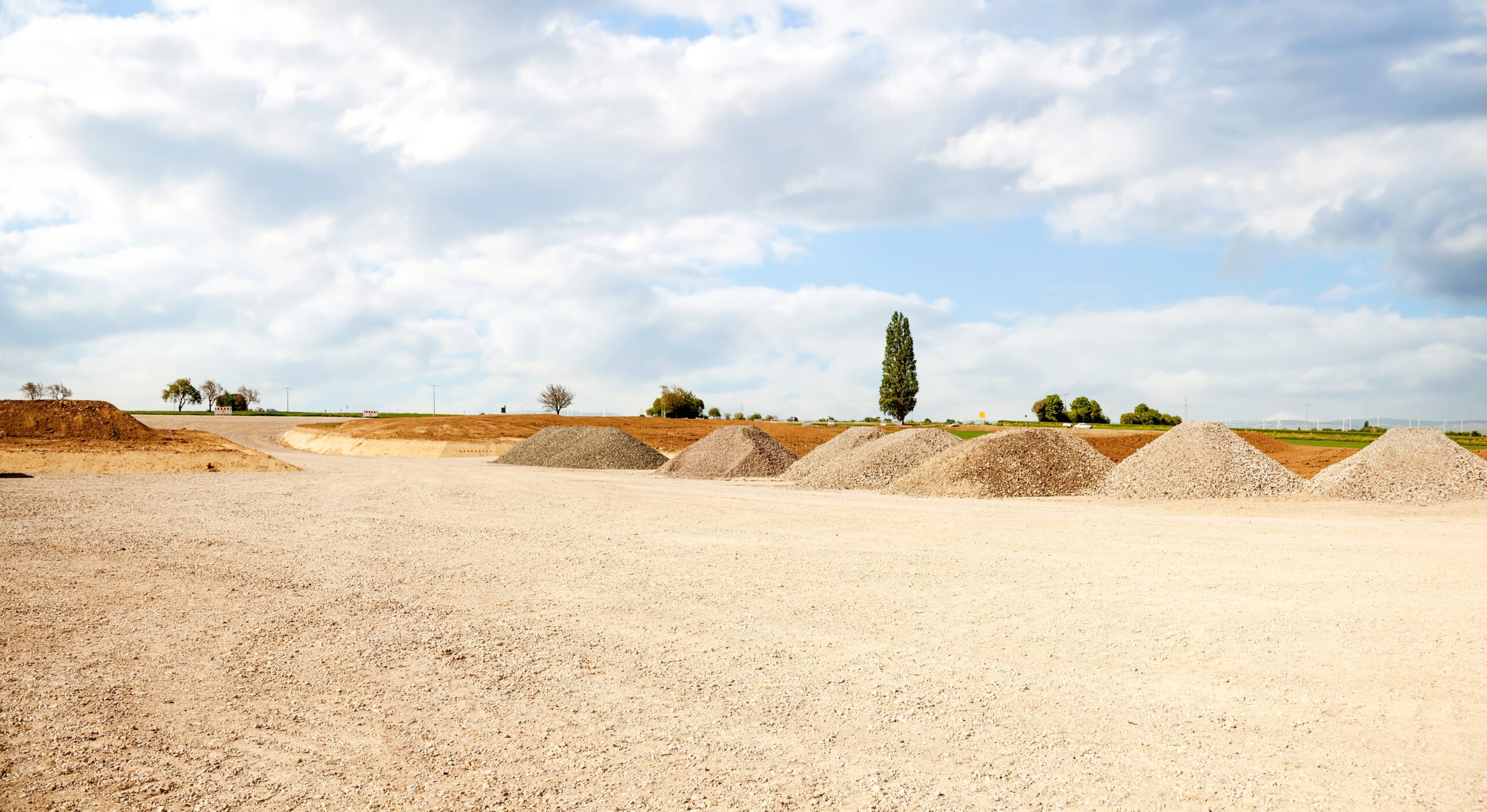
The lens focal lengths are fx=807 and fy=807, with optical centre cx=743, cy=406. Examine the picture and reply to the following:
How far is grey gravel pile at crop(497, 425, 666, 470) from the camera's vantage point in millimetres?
35219

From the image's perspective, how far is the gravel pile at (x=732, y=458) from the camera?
97.7ft

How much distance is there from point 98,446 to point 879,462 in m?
30.7

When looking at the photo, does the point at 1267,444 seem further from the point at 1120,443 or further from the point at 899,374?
the point at 899,374

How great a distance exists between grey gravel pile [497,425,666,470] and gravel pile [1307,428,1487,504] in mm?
24024

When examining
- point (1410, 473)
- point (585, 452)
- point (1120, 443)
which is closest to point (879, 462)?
point (1410, 473)

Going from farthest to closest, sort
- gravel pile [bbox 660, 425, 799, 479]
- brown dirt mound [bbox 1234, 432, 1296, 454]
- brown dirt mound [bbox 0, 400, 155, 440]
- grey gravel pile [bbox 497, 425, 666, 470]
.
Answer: brown dirt mound [bbox 1234, 432, 1296, 454]
grey gravel pile [bbox 497, 425, 666, 470]
brown dirt mound [bbox 0, 400, 155, 440]
gravel pile [bbox 660, 425, 799, 479]

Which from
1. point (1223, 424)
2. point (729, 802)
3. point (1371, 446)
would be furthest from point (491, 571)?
point (1371, 446)

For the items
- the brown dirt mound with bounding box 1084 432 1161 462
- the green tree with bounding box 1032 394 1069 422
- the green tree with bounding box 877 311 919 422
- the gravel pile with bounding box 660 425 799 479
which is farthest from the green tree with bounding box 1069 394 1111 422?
the gravel pile with bounding box 660 425 799 479

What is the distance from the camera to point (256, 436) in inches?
2431

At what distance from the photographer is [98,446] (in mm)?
32094

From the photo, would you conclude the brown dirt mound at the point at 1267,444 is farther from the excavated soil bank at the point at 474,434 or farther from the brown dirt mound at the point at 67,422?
the brown dirt mound at the point at 67,422

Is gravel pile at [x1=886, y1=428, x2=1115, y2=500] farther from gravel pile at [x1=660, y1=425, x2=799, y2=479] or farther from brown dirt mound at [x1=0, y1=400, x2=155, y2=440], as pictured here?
brown dirt mound at [x1=0, y1=400, x2=155, y2=440]

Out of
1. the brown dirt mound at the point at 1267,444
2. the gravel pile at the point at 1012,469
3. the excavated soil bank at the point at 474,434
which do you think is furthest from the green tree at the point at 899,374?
the gravel pile at the point at 1012,469

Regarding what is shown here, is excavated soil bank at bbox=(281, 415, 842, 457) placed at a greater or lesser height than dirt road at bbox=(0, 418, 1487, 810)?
greater
